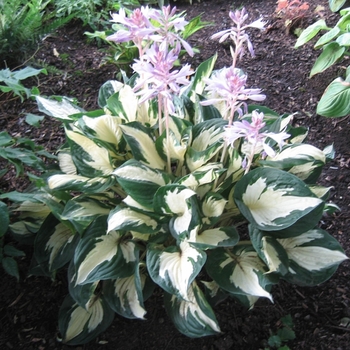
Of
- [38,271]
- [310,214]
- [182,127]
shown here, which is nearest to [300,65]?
[182,127]

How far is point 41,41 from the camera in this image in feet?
8.21

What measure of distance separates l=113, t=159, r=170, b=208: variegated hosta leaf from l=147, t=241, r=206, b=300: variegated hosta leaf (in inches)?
6.2

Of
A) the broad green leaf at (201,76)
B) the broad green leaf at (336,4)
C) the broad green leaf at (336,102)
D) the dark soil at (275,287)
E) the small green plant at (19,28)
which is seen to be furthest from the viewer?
the broad green leaf at (336,4)

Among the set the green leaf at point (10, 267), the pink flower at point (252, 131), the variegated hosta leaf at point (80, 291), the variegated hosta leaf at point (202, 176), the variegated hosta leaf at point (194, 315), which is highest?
the pink flower at point (252, 131)

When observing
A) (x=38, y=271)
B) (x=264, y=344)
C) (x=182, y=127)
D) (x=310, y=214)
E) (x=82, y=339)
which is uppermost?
(x=182, y=127)

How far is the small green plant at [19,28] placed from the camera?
2.14 m

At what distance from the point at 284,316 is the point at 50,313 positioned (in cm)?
85

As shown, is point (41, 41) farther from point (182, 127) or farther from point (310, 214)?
point (310, 214)

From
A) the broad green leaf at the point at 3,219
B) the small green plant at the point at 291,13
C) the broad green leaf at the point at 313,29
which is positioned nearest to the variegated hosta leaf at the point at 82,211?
the broad green leaf at the point at 3,219

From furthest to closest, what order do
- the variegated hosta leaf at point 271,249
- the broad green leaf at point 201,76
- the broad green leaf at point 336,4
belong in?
the broad green leaf at point 336,4, the broad green leaf at point 201,76, the variegated hosta leaf at point 271,249

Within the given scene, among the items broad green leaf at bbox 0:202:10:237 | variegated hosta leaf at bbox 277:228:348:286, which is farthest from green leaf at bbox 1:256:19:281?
variegated hosta leaf at bbox 277:228:348:286

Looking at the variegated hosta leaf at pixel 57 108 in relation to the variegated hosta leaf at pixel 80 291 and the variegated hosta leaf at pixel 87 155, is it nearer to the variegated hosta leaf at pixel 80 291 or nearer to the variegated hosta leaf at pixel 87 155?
the variegated hosta leaf at pixel 87 155

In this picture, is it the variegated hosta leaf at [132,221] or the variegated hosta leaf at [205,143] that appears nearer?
the variegated hosta leaf at [132,221]

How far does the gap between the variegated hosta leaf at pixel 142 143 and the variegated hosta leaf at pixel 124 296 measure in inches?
15.0
